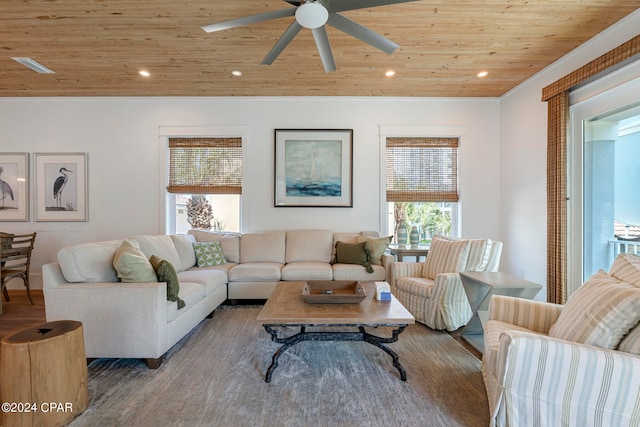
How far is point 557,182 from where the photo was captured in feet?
10.4

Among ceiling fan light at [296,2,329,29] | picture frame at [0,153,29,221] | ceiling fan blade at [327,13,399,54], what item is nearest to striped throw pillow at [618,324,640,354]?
ceiling fan blade at [327,13,399,54]

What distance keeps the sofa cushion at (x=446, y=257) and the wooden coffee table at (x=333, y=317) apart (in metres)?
1.06

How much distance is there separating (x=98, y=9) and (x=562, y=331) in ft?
12.8

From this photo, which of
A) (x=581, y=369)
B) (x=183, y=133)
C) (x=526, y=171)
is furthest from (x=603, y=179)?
(x=183, y=133)

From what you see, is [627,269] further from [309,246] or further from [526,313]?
[309,246]

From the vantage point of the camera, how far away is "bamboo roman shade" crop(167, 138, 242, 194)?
14.8 ft

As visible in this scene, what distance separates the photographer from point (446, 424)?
165cm

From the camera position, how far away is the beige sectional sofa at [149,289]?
2219 mm

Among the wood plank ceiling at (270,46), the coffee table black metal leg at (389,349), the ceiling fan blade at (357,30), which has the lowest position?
the coffee table black metal leg at (389,349)

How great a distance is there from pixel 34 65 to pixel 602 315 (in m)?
5.34

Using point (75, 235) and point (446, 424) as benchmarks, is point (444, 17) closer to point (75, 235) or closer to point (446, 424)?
point (446, 424)

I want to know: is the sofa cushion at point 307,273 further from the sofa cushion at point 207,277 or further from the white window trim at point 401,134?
the white window trim at point 401,134

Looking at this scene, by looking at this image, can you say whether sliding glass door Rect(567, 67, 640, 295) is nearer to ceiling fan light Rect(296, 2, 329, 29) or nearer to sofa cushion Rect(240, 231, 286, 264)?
ceiling fan light Rect(296, 2, 329, 29)

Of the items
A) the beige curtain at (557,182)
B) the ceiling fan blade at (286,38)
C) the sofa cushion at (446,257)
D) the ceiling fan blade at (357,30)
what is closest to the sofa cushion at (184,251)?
the ceiling fan blade at (286,38)
